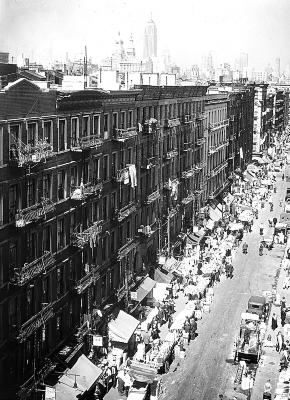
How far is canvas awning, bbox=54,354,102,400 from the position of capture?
125ft

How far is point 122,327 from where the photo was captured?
49.4 meters

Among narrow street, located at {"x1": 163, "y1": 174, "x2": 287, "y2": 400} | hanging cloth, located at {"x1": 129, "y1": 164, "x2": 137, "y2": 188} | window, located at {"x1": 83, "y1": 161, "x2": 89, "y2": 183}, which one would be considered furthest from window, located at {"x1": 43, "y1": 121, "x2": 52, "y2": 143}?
narrow street, located at {"x1": 163, "y1": 174, "x2": 287, "y2": 400}

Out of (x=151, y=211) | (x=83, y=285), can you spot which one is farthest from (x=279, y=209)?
(x=83, y=285)

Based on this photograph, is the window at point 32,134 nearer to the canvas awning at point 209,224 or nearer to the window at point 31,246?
the window at point 31,246

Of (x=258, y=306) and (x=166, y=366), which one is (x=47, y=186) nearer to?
(x=166, y=366)

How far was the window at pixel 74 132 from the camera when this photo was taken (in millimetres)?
41844

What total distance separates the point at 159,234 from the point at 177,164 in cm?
1007

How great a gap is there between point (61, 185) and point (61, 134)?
318 cm

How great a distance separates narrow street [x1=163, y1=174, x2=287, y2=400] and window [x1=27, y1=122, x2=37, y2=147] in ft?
59.8

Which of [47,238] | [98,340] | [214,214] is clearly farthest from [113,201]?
[214,214]

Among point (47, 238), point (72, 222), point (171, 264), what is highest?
point (72, 222)

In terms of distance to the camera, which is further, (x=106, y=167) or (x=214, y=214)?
(x=214, y=214)

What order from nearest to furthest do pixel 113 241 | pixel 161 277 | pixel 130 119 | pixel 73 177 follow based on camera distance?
pixel 73 177, pixel 113 241, pixel 130 119, pixel 161 277

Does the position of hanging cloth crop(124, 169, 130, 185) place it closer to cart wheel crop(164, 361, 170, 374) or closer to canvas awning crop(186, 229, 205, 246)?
cart wheel crop(164, 361, 170, 374)
